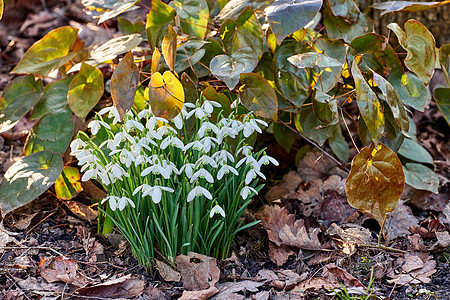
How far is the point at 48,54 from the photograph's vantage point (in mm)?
1854

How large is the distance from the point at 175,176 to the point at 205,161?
0.18 meters

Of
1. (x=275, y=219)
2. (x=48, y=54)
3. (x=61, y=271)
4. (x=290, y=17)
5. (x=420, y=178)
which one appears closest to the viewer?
(x=290, y=17)

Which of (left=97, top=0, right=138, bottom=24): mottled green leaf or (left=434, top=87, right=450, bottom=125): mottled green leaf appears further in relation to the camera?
(left=434, top=87, right=450, bottom=125): mottled green leaf

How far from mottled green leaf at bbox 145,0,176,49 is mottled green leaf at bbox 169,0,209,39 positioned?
0.12 m

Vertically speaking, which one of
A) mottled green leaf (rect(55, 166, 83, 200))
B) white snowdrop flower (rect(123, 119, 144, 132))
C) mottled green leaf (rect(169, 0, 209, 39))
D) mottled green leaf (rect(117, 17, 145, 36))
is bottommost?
mottled green leaf (rect(55, 166, 83, 200))

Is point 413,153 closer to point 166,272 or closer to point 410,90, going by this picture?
point 410,90

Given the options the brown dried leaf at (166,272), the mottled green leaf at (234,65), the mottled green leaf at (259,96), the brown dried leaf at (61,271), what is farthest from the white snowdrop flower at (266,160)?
the brown dried leaf at (61,271)

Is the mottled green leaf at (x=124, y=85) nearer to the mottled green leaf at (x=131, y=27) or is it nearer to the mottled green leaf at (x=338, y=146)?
the mottled green leaf at (x=131, y=27)

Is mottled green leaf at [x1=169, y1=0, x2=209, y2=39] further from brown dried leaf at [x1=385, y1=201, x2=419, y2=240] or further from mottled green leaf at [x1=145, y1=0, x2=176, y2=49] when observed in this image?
brown dried leaf at [x1=385, y1=201, x2=419, y2=240]

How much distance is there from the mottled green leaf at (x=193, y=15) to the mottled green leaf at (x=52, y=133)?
0.63m

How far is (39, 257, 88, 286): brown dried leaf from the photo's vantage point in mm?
1455

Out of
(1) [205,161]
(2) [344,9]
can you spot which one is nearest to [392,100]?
(2) [344,9]

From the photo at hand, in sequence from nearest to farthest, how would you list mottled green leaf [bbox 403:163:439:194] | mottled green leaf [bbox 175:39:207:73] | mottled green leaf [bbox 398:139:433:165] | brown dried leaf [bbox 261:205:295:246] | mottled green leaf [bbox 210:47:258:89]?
mottled green leaf [bbox 210:47:258:89], mottled green leaf [bbox 175:39:207:73], brown dried leaf [bbox 261:205:295:246], mottled green leaf [bbox 403:163:439:194], mottled green leaf [bbox 398:139:433:165]

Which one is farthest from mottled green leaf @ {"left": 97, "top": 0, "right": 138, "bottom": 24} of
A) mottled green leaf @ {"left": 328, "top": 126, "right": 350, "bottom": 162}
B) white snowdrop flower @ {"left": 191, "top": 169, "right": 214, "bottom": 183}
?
mottled green leaf @ {"left": 328, "top": 126, "right": 350, "bottom": 162}
